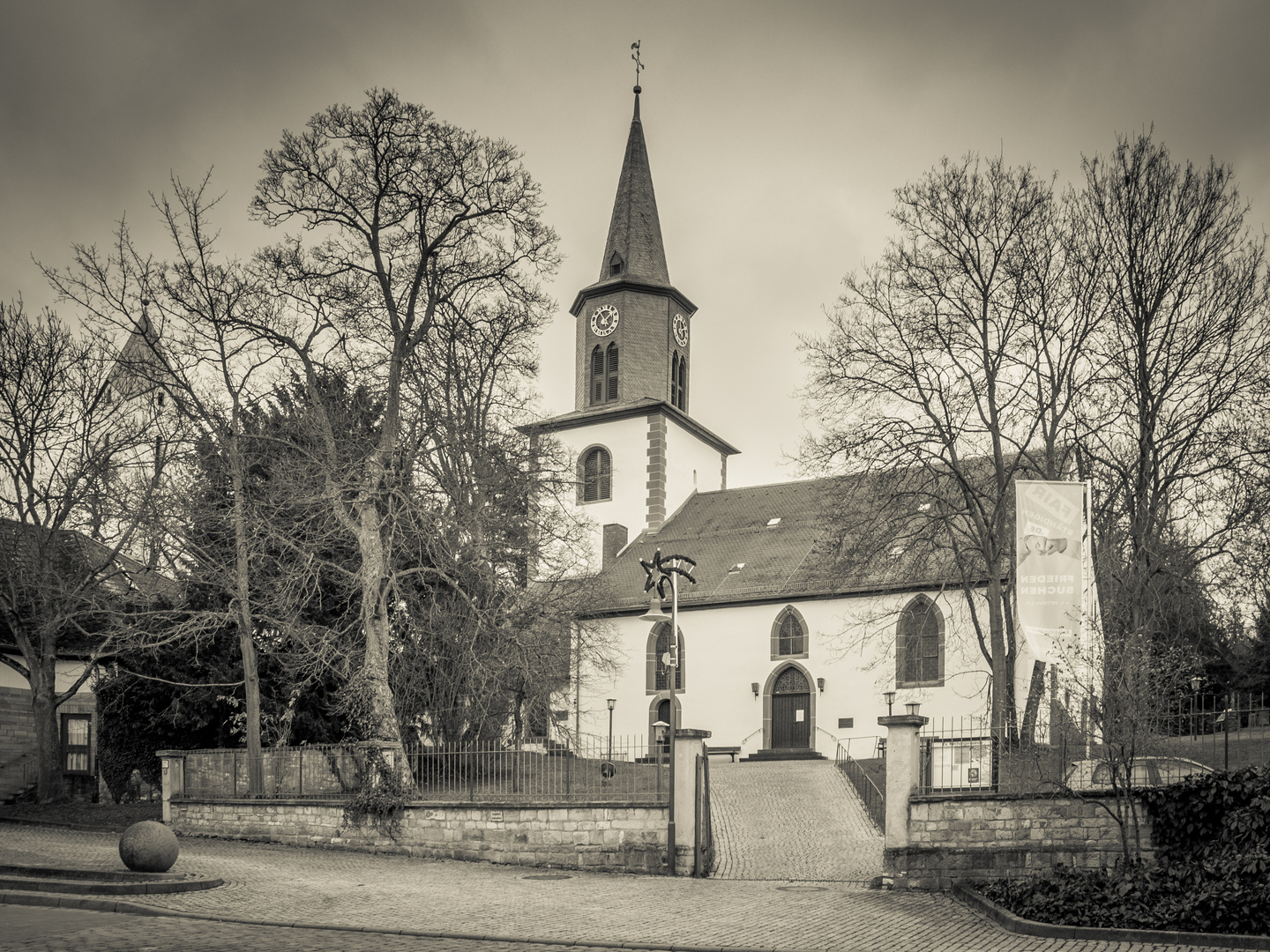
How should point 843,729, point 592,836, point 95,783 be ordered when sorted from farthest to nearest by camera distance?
1. point 843,729
2. point 95,783
3. point 592,836

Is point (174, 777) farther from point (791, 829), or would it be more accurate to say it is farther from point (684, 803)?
point (791, 829)

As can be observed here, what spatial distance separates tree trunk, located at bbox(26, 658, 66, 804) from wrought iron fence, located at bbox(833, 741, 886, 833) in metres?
16.2

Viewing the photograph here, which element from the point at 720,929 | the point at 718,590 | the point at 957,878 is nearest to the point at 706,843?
the point at 957,878

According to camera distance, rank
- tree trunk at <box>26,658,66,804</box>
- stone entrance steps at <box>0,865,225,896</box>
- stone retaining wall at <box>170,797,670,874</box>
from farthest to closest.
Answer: tree trunk at <box>26,658,66,804</box>, stone retaining wall at <box>170,797,670,874</box>, stone entrance steps at <box>0,865,225,896</box>

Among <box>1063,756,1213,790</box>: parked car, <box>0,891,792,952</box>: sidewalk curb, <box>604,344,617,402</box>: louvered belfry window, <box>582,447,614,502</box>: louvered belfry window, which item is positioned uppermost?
<box>604,344,617,402</box>: louvered belfry window

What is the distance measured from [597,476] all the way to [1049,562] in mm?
28318

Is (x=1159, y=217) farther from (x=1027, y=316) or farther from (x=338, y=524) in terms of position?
(x=338, y=524)

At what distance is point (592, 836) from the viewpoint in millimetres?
16109

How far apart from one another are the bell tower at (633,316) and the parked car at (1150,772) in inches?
1116

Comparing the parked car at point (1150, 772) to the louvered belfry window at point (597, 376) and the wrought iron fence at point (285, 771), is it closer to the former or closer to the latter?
the wrought iron fence at point (285, 771)

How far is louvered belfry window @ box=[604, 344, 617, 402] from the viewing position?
43156mm

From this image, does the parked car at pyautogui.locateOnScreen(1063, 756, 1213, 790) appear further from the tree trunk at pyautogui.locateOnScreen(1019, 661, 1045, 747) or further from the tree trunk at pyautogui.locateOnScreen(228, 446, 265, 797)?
the tree trunk at pyautogui.locateOnScreen(228, 446, 265, 797)

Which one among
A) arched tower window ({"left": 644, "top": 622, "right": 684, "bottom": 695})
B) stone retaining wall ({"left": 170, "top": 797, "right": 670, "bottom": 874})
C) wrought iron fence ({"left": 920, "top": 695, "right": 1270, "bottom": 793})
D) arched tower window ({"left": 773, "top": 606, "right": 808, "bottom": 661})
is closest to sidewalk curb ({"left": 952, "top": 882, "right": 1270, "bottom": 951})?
wrought iron fence ({"left": 920, "top": 695, "right": 1270, "bottom": 793})

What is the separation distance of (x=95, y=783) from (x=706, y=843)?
58.9ft
